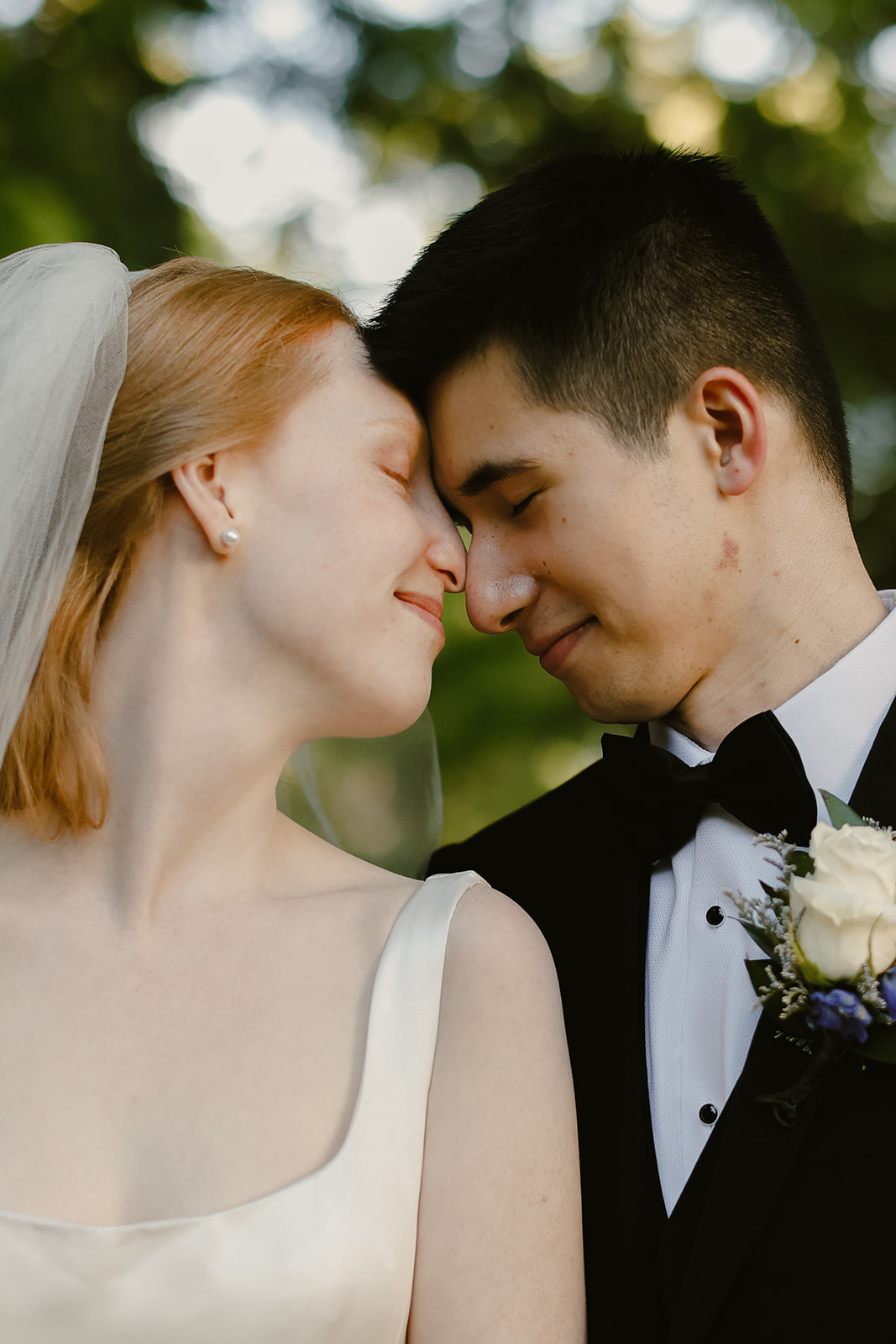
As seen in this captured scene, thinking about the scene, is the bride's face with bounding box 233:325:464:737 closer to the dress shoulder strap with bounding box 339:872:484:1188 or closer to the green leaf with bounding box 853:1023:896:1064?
the dress shoulder strap with bounding box 339:872:484:1188

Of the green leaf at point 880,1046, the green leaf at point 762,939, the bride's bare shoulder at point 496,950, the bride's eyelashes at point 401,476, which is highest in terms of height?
the bride's eyelashes at point 401,476

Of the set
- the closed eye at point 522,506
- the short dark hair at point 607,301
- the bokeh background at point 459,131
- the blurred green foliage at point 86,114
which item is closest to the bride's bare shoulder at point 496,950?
the closed eye at point 522,506

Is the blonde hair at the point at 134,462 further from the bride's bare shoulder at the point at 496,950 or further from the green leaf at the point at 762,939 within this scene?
the green leaf at the point at 762,939

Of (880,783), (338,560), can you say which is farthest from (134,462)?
(880,783)

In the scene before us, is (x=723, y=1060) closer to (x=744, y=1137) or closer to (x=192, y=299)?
(x=744, y=1137)

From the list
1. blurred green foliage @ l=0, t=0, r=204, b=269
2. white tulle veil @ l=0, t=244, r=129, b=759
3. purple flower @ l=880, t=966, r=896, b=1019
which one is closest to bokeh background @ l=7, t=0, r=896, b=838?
blurred green foliage @ l=0, t=0, r=204, b=269

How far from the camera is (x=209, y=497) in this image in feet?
6.81

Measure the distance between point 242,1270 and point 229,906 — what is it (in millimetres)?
614

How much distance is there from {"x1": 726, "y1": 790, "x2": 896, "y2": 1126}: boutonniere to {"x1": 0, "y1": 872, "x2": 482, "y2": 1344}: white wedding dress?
641 mm

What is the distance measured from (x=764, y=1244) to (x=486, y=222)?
78.0 inches

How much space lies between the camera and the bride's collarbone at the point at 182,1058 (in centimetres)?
177

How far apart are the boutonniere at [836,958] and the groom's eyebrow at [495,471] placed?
934mm

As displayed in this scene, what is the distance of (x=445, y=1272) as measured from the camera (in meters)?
1.76

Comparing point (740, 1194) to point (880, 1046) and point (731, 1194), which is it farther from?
point (880, 1046)
